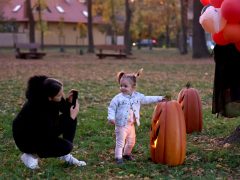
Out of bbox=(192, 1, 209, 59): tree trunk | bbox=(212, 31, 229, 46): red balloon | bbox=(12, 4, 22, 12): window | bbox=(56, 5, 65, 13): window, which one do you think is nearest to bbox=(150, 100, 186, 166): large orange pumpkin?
bbox=(212, 31, 229, 46): red balloon

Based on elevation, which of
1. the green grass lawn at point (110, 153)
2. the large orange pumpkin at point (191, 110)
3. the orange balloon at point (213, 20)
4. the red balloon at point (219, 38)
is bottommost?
the green grass lawn at point (110, 153)

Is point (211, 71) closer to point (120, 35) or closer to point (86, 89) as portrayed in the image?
point (86, 89)

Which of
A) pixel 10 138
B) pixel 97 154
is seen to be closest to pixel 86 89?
pixel 10 138

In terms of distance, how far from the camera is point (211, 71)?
20844 mm

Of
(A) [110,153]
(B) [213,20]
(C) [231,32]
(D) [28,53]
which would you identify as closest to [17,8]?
(D) [28,53]

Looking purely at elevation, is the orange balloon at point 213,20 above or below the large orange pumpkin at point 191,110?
above

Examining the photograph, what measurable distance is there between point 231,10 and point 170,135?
1.65 meters

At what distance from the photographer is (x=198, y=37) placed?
95.3ft

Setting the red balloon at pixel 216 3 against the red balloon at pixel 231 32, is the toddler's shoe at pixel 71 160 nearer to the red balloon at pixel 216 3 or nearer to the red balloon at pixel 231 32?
the red balloon at pixel 231 32

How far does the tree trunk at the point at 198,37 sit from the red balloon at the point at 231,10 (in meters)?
22.8

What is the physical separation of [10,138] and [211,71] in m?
14.4

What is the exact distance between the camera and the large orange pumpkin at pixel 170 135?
5.90 m

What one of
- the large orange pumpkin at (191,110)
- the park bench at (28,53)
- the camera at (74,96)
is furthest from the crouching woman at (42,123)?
the park bench at (28,53)

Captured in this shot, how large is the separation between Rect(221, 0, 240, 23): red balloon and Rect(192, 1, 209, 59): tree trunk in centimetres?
2284
